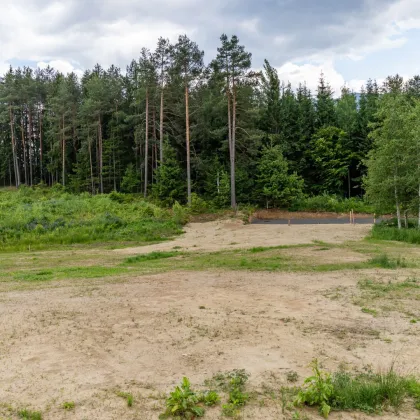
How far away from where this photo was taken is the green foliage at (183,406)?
3.61 metres

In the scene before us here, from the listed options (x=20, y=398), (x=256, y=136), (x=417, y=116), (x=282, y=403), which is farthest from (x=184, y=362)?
(x=256, y=136)

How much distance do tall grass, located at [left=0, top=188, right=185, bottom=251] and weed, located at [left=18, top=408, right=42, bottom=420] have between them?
1703 cm

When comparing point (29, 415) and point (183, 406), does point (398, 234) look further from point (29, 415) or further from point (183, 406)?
point (29, 415)

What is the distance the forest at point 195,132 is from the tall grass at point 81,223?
19.8 ft

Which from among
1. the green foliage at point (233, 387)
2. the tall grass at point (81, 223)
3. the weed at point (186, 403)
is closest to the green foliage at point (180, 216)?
the tall grass at point (81, 223)

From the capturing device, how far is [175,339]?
5.65m

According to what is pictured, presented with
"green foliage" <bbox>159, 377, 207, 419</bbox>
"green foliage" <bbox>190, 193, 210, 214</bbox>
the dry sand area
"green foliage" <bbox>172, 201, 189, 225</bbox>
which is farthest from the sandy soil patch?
"green foliage" <bbox>190, 193, 210, 214</bbox>

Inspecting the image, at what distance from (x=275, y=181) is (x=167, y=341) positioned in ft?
105

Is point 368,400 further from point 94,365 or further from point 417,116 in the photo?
point 417,116

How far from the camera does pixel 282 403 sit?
3820 mm

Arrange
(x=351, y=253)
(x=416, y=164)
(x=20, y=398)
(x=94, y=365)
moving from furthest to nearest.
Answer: (x=416, y=164)
(x=351, y=253)
(x=94, y=365)
(x=20, y=398)

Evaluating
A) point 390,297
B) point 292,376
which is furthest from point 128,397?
point 390,297

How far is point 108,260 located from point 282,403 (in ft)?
39.6

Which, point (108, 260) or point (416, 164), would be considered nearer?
point (108, 260)
